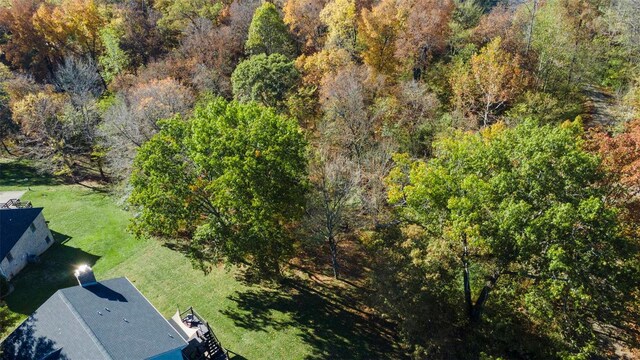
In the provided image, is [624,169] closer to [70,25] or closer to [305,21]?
[305,21]

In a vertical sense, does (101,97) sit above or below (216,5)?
below

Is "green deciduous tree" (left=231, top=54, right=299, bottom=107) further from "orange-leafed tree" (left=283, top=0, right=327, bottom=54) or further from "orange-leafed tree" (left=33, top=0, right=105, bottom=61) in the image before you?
"orange-leafed tree" (left=33, top=0, right=105, bottom=61)

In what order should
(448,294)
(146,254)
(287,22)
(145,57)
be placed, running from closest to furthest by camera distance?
(448,294) < (146,254) < (287,22) < (145,57)

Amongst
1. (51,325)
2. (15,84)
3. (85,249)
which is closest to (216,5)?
(15,84)

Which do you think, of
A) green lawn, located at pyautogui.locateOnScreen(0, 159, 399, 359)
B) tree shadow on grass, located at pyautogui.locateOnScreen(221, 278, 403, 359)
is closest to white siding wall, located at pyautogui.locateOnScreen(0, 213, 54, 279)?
green lawn, located at pyautogui.locateOnScreen(0, 159, 399, 359)

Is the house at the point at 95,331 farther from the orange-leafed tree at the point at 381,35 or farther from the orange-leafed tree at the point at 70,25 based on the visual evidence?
the orange-leafed tree at the point at 70,25

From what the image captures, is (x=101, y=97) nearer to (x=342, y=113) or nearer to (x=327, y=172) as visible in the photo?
(x=342, y=113)

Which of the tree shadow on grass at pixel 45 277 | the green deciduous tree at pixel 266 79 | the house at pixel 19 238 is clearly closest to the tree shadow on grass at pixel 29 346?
the tree shadow on grass at pixel 45 277
